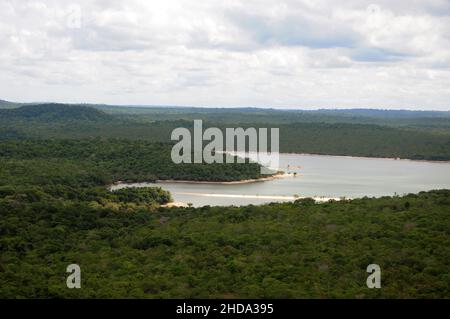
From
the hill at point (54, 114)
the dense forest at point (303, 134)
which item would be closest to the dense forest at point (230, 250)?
the dense forest at point (303, 134)

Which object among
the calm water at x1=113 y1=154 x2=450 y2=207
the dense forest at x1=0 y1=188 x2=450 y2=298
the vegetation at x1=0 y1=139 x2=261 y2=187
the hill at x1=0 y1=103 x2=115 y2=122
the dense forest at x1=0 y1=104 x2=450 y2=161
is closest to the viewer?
the dense forest at x1=0 y1=188 x2=450 y2=298

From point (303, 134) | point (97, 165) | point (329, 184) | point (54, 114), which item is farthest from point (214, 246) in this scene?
point (54, 114)

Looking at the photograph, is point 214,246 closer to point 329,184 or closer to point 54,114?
point 329,184

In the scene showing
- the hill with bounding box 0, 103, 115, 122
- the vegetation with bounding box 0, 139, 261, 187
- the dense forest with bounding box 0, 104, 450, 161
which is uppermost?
the hill with bounding box 0, 103, 115, 122

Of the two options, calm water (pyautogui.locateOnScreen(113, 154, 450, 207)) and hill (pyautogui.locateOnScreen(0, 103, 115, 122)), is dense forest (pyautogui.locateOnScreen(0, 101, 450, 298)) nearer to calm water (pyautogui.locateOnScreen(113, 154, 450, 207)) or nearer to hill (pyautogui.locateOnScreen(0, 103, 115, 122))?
calm water (pyautogui.locateOnScreen(113, 154, 450, 207))

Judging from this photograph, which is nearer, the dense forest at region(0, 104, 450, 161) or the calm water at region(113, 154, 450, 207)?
the calm water at region(113, 154, 450, 207)

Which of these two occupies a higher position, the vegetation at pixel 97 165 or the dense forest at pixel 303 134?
the dense forest at pixel 303 134

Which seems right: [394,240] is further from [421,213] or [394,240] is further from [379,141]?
[379,141]

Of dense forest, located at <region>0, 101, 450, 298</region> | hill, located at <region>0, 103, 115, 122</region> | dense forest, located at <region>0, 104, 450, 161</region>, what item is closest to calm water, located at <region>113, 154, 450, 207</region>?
dense forest, located at <region>0, 101, 450, 298</region>

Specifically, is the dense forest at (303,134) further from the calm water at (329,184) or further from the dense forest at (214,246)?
the dense forest at (214,246)
